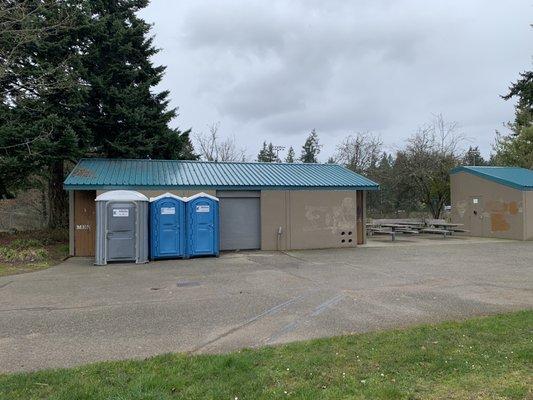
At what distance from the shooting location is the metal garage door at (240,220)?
16.6 m

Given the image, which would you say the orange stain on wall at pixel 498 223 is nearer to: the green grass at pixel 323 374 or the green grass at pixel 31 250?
the green grass at pixel 323 374

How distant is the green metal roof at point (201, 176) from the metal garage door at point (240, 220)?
19.4 inches

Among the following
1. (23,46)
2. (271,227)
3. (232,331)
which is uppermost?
(23,46)

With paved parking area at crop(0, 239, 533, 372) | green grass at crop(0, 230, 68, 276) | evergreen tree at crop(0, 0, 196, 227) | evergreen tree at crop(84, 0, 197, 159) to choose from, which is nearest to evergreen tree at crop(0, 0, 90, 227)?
evergreen tree at crop(0, 0, 196, 227)

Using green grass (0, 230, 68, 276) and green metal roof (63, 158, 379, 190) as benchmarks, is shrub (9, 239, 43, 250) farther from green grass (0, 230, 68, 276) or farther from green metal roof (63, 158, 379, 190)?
green metal roof (63, 158, 379, 190)

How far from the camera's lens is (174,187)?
Result: 15.5 m

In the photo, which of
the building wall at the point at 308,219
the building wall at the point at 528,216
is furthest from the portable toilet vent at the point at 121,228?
the building wall at the point at 528,216

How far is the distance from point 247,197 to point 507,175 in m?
14.4

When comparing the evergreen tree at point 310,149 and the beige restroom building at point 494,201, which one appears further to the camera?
the evergreen tree at point 310,149

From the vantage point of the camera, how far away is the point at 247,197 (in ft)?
55.3

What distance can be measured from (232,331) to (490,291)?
213 inches

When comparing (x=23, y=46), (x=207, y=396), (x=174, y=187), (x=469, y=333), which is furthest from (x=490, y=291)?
(x=23, y=46)

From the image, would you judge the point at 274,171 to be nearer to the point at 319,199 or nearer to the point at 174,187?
the point at 319,199

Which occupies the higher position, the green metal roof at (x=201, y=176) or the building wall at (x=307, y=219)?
the green metal roof at (x=201, y=176)
